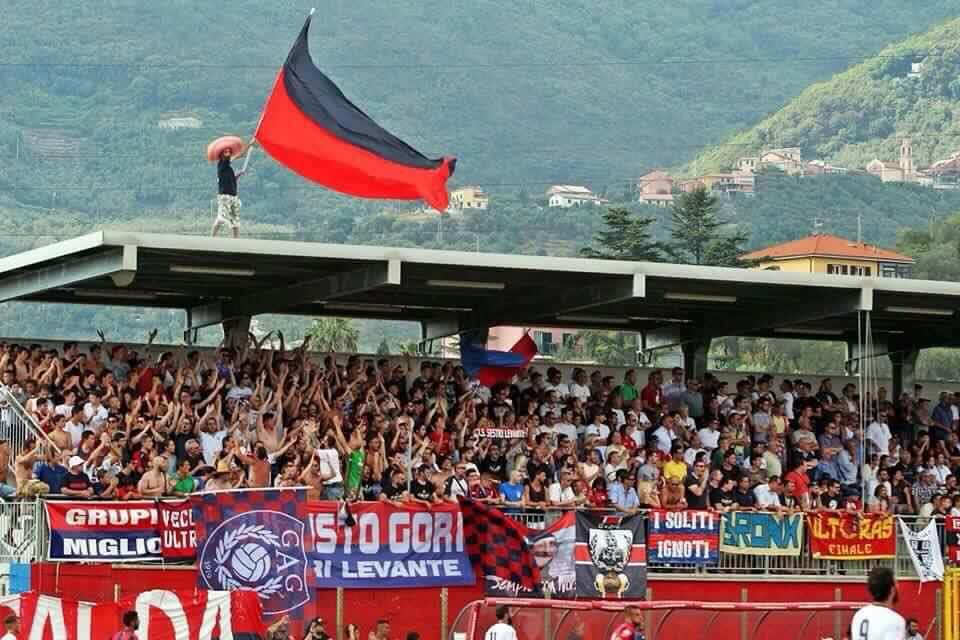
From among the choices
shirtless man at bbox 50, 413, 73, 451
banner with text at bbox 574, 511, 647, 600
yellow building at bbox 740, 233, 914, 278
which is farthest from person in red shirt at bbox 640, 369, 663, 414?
yellow building at bbox 740, 233, 914, 278

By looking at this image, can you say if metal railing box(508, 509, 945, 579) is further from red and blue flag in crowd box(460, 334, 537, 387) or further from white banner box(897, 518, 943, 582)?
red and blue flag in crowd box(460, 334, 537, 387)

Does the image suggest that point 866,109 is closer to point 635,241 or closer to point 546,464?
→ point 635,241

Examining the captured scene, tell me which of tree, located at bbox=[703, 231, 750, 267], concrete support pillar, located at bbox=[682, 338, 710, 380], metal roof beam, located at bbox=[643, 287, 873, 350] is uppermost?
tree, located at bbox=[703, 231, 750, 267]

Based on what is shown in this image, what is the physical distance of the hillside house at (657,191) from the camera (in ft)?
618

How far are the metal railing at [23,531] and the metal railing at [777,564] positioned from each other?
5929 millimetres

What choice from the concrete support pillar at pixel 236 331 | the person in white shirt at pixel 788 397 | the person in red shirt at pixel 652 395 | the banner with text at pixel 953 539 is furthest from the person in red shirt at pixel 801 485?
the concrete support pillar at pixel 236 331

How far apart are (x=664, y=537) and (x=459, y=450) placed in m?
3.02

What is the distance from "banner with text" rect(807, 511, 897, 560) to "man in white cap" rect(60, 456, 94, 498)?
9876mm

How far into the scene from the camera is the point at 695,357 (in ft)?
106

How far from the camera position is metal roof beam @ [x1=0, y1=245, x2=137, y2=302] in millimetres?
23337

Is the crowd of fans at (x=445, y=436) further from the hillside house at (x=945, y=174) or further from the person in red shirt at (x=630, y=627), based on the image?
the hillside house at (x=945, y=174)

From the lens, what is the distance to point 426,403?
86.6ft

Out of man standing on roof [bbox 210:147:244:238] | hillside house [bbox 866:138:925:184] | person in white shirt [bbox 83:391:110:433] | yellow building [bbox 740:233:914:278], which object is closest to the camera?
person in white shirt [bbox 83:391:110:433]

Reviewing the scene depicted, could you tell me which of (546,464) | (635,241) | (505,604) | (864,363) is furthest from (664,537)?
(635,241)
